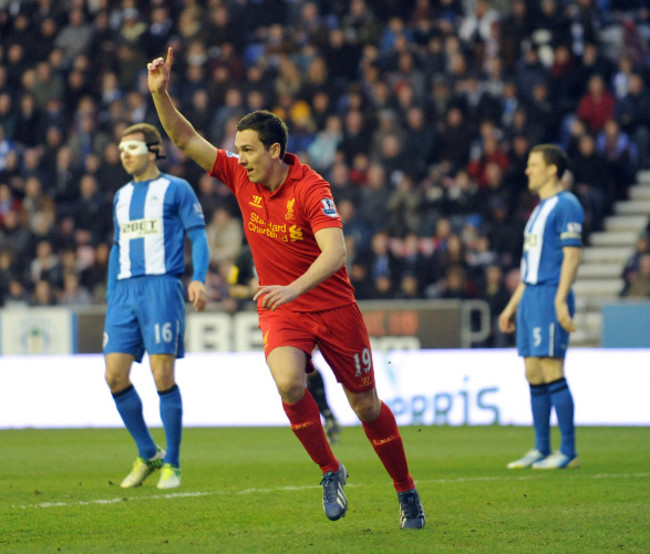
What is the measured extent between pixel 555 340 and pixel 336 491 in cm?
353

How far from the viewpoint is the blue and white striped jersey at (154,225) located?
25.8 feet

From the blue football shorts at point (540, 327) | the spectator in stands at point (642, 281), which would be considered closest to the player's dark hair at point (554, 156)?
the blue football shorts at point (540, 327)

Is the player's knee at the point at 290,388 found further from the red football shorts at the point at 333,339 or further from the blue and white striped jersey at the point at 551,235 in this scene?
the blue and white striped jersey at the point at 551,235

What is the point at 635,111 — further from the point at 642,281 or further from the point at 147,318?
the point at 147,318

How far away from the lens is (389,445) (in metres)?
5.80

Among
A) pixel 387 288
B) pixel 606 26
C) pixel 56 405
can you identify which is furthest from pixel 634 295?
pixel 56 405

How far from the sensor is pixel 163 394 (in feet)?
25.7

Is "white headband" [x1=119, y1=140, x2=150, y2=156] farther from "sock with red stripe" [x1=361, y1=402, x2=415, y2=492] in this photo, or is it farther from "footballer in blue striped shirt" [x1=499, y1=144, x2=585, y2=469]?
"sock with red stripe" [x1=361, y1=402, x2=415, y2=492]

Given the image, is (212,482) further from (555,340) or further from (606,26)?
(606,26)

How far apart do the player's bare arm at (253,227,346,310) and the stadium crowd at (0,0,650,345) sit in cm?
936

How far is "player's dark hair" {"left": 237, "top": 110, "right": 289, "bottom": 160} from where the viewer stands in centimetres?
574

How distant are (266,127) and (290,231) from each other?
0.50m

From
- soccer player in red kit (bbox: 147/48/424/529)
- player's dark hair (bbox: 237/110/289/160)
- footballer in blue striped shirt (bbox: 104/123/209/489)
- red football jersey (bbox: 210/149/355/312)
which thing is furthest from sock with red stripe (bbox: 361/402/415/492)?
footballer in blue striped shirt (bbox: 104/123/209/489)

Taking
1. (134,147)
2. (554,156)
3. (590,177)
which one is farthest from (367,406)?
(590,177)
